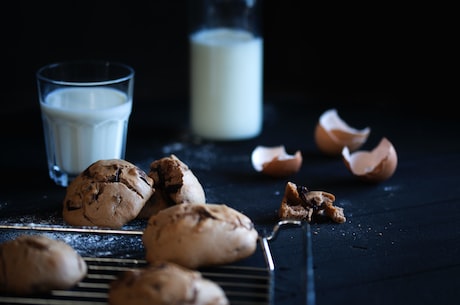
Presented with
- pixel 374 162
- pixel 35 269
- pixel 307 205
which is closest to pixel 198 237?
pixel 35 269

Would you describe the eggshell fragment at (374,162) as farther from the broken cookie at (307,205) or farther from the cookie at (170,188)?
the cookie at (170,188)

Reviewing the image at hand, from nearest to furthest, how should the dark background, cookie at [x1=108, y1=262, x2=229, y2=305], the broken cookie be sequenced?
cookie at [x1=108, y1=262, x2=229, y2=305] < the broken cookie < the dark background

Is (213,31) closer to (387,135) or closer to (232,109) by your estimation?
(232,109)

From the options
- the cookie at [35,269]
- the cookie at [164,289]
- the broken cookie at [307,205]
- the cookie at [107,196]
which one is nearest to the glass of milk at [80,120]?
the cookie at [107,196]

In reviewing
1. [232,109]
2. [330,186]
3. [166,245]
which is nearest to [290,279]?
[166,245]

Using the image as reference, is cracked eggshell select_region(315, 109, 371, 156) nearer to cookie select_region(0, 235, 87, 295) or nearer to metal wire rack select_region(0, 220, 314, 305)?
metal wire rack select_region(0, 220, 314, 305)

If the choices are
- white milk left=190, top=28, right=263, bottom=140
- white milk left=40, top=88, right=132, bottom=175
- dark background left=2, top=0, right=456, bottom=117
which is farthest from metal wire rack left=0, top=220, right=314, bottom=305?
dark background left=2, top=0, right=456, bottom=117
